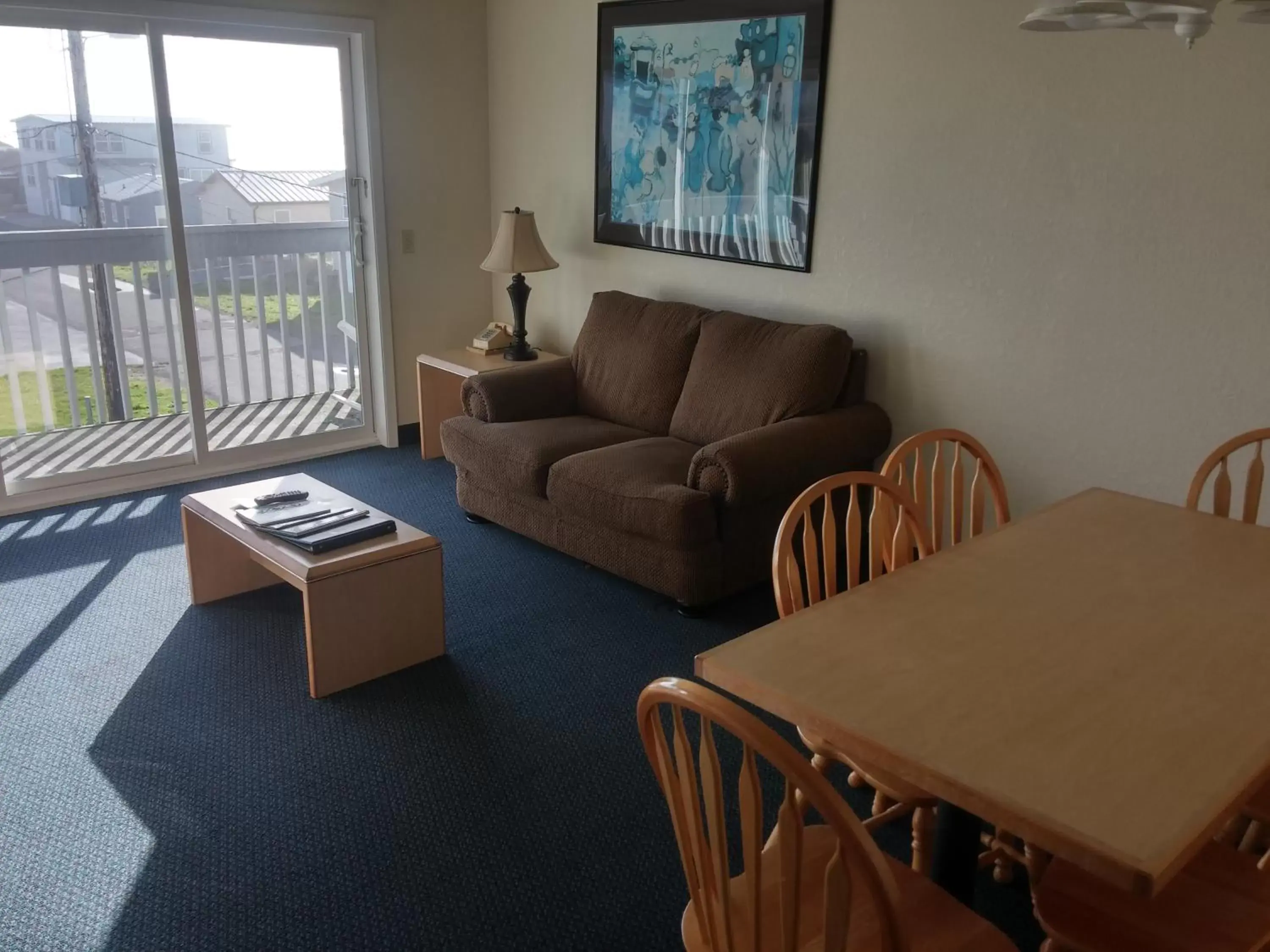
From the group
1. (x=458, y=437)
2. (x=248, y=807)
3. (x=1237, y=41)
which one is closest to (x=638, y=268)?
(x=458, y=437)

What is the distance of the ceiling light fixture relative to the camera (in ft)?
4.27

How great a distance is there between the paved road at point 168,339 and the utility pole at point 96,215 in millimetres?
53

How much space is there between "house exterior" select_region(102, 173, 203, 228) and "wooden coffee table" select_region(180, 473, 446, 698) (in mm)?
1635

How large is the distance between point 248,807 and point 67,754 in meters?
0.54

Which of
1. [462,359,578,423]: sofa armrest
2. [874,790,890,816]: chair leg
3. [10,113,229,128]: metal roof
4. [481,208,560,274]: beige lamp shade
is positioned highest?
[10,113,229,128]: metal roof

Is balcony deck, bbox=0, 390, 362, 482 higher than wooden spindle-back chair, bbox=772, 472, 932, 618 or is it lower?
lower

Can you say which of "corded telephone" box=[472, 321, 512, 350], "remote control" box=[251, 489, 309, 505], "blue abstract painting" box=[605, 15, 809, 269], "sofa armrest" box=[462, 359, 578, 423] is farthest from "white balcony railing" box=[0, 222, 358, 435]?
"remote control" box=[251, 489, 309, 505]

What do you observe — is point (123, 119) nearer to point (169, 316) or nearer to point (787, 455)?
point (169, 316)

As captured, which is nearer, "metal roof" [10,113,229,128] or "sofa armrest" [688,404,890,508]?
"sofa armrest" [688,404,890,508]

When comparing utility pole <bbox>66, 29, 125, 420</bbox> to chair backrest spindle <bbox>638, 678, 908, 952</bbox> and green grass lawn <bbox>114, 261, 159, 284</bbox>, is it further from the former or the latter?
chair backrest spindle <bbox>638, 678, 908, 952</bbox>

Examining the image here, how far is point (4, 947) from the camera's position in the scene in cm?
197

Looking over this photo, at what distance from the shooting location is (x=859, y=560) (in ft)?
7.06

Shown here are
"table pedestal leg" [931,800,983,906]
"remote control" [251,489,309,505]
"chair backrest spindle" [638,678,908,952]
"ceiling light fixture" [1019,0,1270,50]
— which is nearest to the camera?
"chair backrest spindle" [638,678,908,952]

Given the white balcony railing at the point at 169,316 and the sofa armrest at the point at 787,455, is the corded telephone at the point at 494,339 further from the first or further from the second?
the sofa armrest at the point at 787,455
